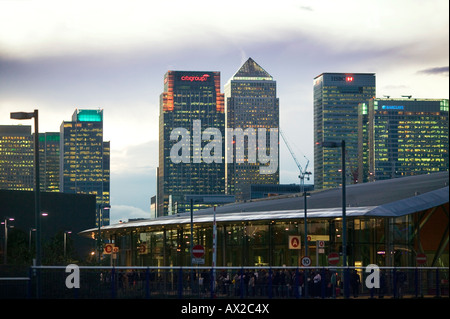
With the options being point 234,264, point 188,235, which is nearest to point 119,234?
point 188,235

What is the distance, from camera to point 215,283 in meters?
38.4

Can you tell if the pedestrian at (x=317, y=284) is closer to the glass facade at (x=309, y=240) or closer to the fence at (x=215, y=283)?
the fence at (x=215, y=283)

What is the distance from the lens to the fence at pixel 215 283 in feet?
118

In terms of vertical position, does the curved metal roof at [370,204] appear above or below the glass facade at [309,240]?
above

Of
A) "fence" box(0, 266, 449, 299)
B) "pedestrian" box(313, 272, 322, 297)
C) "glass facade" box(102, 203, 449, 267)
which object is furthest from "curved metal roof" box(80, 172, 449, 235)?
"pedestrian" box(313, 272, 322, 297)

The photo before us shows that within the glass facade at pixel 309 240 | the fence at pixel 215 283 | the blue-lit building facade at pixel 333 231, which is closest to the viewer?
the fence at pixel 215 283

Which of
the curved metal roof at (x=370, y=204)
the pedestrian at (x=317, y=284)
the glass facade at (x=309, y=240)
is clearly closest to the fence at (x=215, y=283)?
the pedestrian at (x=317, y=284)

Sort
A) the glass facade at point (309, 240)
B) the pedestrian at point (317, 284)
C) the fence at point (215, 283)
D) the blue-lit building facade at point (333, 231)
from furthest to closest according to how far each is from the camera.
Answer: the glass facade at point (309, 240)
the blue-lit building facade at point (333, 231)
the pedestrian at point (317, 284)
the fence at point (215, 283)

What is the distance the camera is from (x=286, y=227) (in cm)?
8100

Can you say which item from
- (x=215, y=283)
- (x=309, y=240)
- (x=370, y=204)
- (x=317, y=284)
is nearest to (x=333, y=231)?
(x=309, y=240)

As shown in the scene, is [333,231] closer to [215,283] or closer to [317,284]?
[317,284]

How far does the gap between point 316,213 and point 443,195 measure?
37.3 feet

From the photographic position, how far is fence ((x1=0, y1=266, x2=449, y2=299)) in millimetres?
35844
